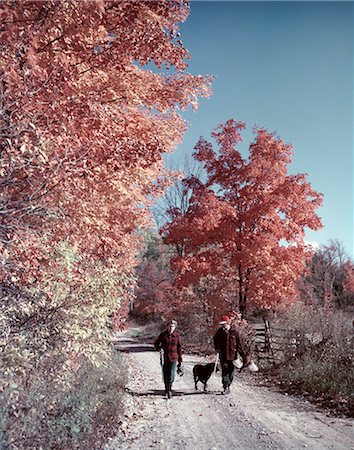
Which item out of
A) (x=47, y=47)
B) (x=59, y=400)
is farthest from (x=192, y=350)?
(x=47, y=47)

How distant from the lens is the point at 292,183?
1269 cm

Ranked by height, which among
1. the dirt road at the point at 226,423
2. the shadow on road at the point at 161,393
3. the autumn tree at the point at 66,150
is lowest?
the shadow on road at the point at 161,393

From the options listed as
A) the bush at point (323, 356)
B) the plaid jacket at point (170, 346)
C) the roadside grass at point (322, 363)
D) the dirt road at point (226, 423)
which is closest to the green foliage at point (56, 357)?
the dirt road at point (226, 423)

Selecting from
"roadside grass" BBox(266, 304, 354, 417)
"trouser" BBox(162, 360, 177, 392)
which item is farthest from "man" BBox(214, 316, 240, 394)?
"roadside grass" BBox(266, 304, 354, 417)

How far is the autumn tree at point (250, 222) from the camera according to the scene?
1266 cm

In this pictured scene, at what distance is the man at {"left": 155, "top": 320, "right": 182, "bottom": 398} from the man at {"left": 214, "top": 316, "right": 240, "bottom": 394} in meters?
1.09

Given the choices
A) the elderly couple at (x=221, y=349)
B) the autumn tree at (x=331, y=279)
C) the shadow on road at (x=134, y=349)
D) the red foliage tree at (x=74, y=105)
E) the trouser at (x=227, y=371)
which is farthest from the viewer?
the autumn tree at (x=331, y=279)

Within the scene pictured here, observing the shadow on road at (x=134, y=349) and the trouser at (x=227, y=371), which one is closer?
the trouser at (x=227, y=371)

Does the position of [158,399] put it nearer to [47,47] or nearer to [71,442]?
[71,442]

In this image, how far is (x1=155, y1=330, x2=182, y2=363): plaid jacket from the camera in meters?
9.38

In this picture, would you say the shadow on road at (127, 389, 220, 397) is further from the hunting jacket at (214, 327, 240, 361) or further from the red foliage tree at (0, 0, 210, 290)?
the red foliage tree at (0, 0, 210, 290)

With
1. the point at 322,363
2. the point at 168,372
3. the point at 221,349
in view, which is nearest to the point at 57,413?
the point at 168,372

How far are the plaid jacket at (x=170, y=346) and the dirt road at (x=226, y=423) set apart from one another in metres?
0.91

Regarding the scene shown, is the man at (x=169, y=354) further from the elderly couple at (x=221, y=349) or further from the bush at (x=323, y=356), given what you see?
the bush at (x=323, y=356)
